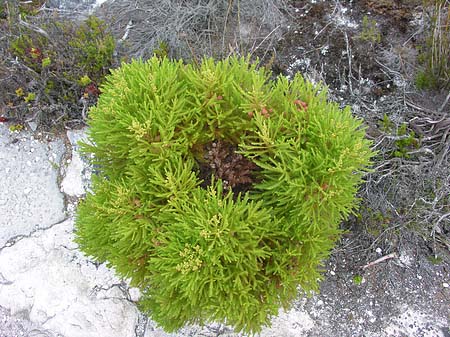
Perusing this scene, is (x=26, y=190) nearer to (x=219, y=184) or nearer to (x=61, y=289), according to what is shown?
(x=61, y=289)

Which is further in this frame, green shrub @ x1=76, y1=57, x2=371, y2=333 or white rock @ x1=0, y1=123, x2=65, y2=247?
white rock @ x1=0, y1=123, x2=65, y2=247

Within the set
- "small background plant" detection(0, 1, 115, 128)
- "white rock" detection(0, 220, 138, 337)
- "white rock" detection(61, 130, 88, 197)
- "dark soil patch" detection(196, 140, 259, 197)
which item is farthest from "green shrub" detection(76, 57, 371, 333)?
"small background plant" detection(0, 1, 115, 128)

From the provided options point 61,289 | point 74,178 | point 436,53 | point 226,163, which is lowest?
point 61,289

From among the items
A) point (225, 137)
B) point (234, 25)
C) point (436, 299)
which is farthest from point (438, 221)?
point (234, 25)

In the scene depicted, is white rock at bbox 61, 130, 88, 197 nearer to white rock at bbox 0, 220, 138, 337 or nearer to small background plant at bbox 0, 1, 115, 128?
white rock at bbox 0, 220, 138, 337

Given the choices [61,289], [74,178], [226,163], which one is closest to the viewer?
[226,163]

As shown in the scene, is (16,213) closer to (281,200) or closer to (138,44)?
(138,44)

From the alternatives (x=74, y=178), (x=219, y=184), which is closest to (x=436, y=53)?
(x=219, y=184)

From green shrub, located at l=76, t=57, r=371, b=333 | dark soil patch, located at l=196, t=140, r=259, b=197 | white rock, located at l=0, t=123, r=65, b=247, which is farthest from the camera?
white rock, located at l=0, t=123, r=65, b=247

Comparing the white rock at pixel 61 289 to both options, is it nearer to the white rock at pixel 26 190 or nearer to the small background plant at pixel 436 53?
the white rock at pixel 26 190
